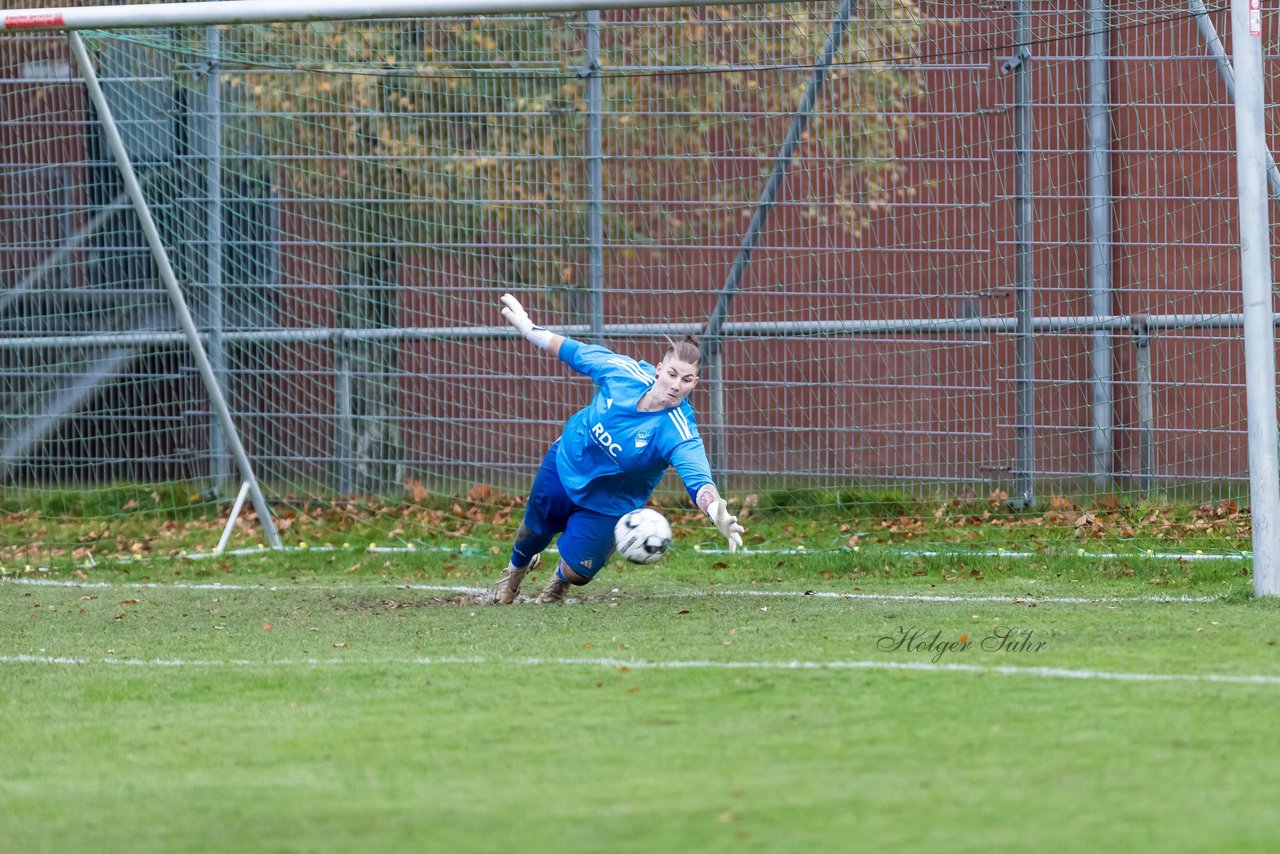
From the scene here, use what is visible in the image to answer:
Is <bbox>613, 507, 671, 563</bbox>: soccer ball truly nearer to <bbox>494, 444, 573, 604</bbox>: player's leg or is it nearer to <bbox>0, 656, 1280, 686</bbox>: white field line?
<bbox>494, 444, 573, 604</bbox>: player's leg

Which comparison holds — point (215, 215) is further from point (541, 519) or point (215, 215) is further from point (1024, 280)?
point (1024, 280)

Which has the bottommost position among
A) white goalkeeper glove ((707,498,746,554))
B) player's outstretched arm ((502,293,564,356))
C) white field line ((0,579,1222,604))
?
white field line ((0,579,1222,604))

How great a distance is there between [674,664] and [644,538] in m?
1.38

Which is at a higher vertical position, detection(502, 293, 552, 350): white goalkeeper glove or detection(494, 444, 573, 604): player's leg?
detection(502, 293, 552, 350): white goalkeeper glove

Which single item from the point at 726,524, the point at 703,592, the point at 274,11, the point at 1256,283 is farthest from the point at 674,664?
the point at 274,11

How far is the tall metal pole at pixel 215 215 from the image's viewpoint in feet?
38.1

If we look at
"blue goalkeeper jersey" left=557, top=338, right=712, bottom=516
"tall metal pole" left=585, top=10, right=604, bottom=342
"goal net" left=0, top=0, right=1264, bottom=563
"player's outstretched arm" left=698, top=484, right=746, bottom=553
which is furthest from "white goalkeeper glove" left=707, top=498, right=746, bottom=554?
"tall metal pole" left=585, top=10, right=604, bottom=342

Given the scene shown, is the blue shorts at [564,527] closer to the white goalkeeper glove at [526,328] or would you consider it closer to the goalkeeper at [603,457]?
the goalkeeper at [603,457]

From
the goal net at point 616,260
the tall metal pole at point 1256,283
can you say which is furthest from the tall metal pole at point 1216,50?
the tall metal pole at point 1256,283

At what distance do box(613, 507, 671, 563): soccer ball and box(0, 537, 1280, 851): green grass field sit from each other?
0.32 metres

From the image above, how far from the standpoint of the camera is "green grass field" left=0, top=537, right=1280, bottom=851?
3.88m

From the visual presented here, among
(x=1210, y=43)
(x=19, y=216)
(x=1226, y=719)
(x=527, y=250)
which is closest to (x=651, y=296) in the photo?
(x=527, y=250)

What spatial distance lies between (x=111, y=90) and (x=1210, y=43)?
741 centimetres

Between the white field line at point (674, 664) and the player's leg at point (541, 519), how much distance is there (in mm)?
1924
